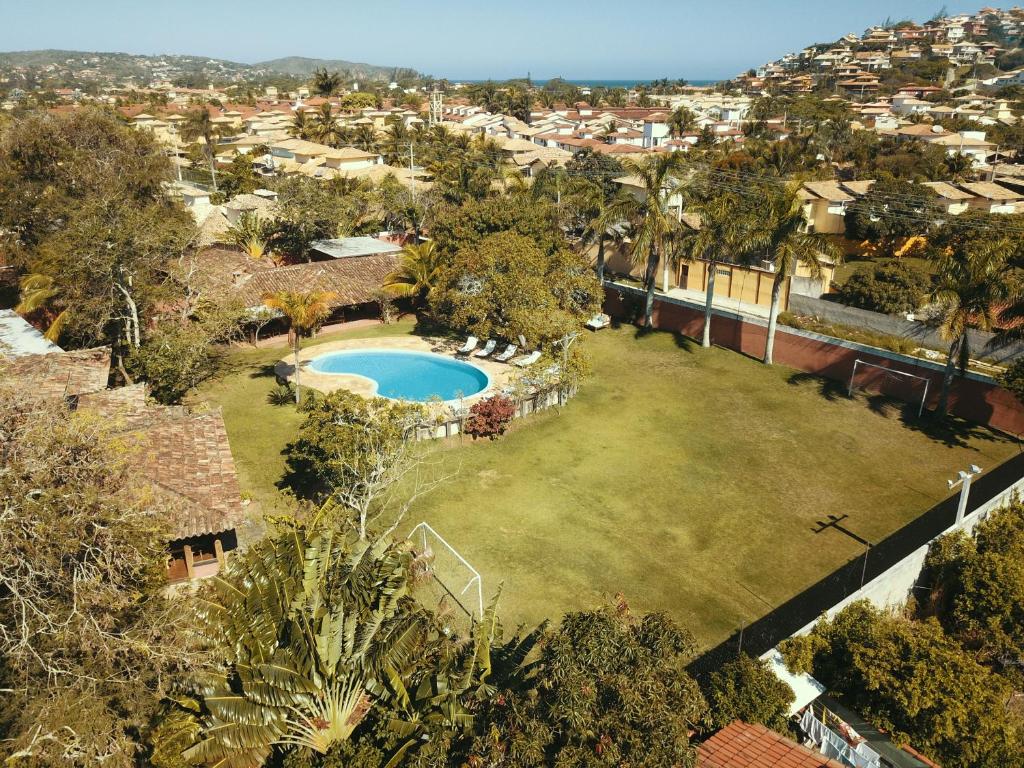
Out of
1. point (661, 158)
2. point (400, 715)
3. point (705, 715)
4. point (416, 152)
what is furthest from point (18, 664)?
point (416, 152)

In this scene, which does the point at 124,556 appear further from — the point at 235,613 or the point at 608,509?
the point at 608,509

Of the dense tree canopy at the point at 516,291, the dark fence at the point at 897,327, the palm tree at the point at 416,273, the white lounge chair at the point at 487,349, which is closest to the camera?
the dark fence at the point at 897,327

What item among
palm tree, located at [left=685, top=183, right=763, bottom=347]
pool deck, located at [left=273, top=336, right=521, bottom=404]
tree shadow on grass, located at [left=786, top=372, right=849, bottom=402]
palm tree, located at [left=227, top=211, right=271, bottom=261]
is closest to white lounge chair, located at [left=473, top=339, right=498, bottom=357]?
pool deck, located at [left=273, top=336, right=521, bottom=404]

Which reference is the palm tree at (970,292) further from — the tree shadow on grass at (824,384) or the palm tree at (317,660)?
the palm tree at (317,660)

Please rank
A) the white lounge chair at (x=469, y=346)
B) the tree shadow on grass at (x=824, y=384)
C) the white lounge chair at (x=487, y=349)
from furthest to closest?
the white lounge chair at (x=469, y=346), the white lounge chair at (x=487, y=349), the tree shadow on grass at (x=824, y=384)

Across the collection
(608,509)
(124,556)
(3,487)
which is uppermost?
(3,487)

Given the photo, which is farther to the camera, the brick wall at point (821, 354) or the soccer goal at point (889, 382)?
the soccer goal at point (889, 382)

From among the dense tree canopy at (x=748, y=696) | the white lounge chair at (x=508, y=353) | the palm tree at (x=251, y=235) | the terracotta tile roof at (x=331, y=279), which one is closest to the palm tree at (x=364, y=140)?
the palm tree at (x=251, y=235)

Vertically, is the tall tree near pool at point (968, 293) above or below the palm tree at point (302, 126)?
below
